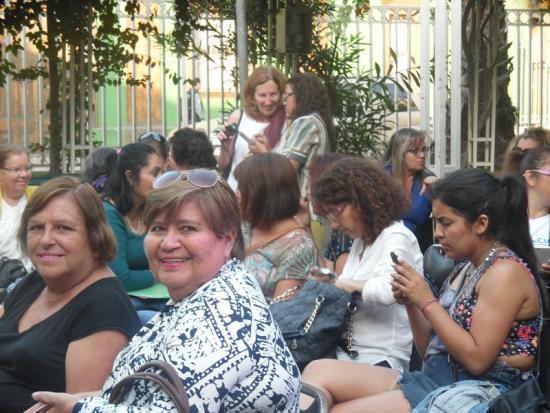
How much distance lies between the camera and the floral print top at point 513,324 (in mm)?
3941

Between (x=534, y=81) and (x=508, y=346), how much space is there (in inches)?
343

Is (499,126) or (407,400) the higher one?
(499,126)

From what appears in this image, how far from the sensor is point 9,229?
23.0 feet

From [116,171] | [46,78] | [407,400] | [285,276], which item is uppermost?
[46,78]

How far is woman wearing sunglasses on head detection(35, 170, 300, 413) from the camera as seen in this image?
2.62 meters

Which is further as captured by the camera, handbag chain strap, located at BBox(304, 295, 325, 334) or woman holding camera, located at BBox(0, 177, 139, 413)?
handbag chain strap, located at BBox(304, 295, 325, 334)

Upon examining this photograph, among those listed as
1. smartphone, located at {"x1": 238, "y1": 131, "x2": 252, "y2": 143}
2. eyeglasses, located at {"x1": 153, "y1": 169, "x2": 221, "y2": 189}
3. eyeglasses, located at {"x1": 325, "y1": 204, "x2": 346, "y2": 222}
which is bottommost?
eyeglasses, located at {"x1": 325, "y1": 204, "x2": 346, "y2": 222}

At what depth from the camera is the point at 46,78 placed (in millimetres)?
9812

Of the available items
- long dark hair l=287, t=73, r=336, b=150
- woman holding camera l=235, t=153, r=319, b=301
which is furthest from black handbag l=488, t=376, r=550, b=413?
long dark hair l=287, t=73, r=336, b=150

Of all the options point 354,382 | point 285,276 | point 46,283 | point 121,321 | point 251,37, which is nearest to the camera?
point 121,321

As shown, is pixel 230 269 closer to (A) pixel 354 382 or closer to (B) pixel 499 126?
(A) pixel 354 382

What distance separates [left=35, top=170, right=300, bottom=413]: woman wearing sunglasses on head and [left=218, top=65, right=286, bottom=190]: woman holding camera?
448cm

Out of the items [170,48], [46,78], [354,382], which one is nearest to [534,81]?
[170,48]

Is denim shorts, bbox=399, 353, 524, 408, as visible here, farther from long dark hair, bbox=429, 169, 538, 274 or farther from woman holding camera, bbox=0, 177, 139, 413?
woman holding camera, bbox=0, 177, 139, 413
